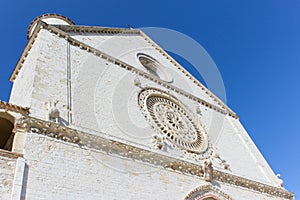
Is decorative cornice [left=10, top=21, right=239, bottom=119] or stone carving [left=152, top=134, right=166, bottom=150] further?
decorative cornice [left=10, top=21, right=239, bottom=119]

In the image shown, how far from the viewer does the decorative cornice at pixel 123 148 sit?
763cm

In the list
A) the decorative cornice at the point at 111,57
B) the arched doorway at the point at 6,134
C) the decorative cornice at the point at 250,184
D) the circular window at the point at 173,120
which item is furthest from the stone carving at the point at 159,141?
the arched doorway at the point at 6,134

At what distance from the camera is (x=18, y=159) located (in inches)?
266

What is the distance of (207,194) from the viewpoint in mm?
10094

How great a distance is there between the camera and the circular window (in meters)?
11.3

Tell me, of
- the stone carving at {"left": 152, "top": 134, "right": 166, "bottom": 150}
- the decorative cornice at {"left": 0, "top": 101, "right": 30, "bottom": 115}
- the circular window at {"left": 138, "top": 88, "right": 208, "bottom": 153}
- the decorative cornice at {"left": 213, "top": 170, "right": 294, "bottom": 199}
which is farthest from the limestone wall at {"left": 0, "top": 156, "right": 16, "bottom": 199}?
the decorative cornice at {"left": 213, "top": 170, "right": 294, "bottom": 199}

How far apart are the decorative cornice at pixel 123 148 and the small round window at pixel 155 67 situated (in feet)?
17.4

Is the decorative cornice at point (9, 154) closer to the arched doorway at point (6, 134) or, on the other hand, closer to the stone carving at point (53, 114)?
the stone carving at point (53, 114)

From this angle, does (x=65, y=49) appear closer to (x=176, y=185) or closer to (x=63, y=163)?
(x=63, y=163)

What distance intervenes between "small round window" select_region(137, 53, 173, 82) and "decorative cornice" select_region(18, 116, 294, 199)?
5300 millimetres

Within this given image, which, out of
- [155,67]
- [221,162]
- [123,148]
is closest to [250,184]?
[221,162]

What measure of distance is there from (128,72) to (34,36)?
349cm

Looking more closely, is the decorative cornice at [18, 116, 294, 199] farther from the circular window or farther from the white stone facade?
the circular window

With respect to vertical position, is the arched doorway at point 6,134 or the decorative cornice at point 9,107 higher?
the arched doorway at point 6,134
